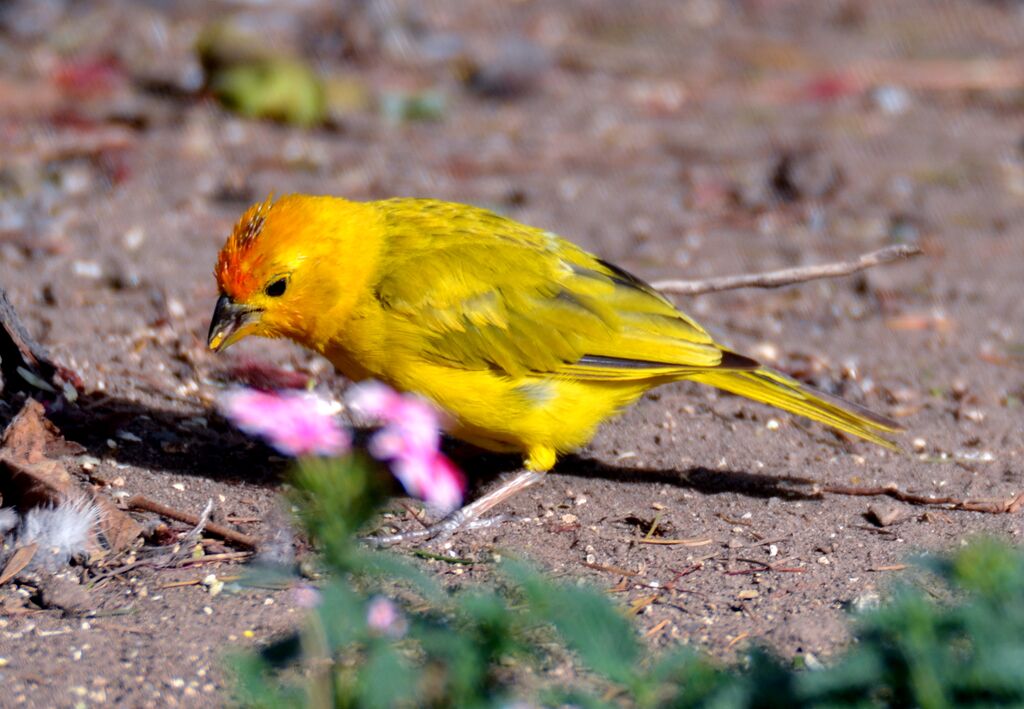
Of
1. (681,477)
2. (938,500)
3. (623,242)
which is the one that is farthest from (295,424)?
(623,242)

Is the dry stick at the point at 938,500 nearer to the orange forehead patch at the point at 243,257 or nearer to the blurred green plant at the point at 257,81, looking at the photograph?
the orange forehead patch at the point at 243,257

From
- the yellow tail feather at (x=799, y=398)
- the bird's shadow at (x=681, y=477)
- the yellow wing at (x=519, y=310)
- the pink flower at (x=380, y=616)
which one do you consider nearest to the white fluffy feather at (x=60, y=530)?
the yellow wing at (x=519, y=310)

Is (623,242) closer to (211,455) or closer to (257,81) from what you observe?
(257,81)

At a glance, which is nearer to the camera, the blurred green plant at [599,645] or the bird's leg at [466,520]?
the blurred green plant at [599,645]

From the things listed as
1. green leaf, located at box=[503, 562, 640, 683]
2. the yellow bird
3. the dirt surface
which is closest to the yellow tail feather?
the yellow bird

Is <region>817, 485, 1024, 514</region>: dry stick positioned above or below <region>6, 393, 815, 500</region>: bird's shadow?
below

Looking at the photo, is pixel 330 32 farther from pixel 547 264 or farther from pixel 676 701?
pixel 676 701

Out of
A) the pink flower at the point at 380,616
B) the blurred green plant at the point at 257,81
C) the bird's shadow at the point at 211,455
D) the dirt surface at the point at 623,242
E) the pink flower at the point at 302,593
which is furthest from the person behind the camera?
the blurred green plant at the point at 257,81

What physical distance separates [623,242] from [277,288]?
114 inches

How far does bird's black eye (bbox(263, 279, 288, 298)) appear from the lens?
392cm

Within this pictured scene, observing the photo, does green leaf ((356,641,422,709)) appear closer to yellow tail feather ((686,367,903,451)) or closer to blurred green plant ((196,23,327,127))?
yellow tail feather ((686,367,903,451))

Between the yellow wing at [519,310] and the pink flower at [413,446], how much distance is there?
0.63ft

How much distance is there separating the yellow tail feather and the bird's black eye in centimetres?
131

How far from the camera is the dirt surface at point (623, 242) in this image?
3.45 meters
